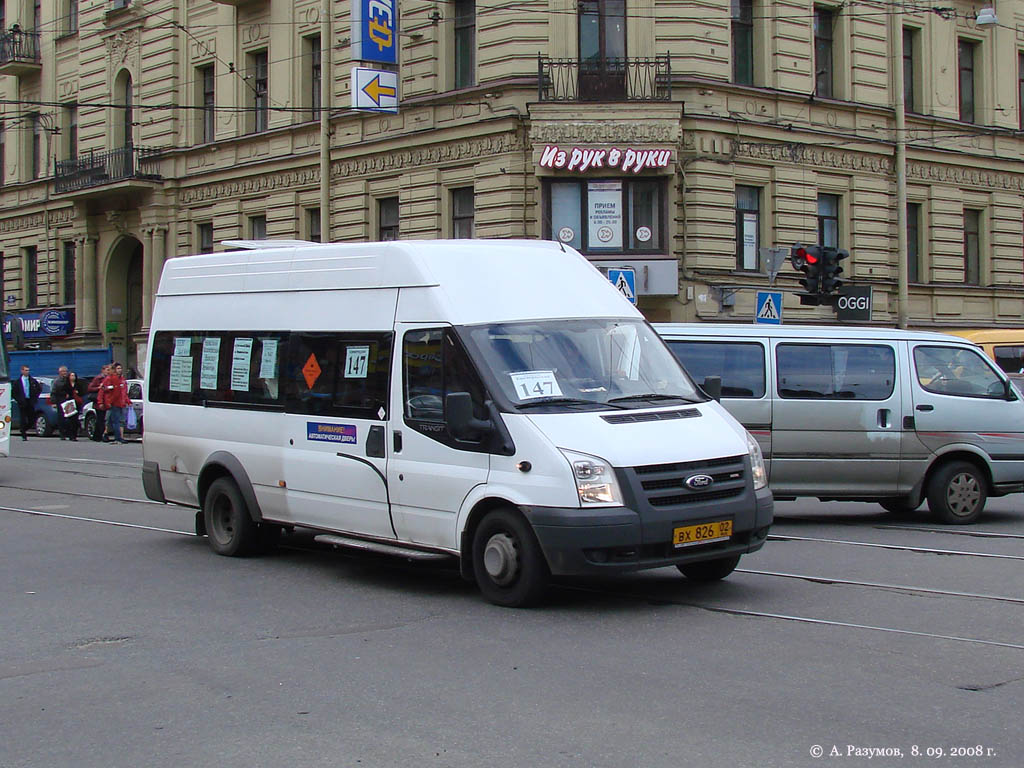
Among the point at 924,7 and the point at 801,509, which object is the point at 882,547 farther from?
the point at 924,7

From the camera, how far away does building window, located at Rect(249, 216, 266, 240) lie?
35.2 metres

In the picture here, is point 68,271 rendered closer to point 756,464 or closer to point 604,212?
point 604,212

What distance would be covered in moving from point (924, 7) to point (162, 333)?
26147mm

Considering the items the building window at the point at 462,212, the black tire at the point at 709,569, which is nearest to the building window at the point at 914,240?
the building window at the point at 462,212

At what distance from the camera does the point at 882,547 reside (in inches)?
432

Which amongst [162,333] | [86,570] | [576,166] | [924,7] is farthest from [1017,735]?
[924,7]

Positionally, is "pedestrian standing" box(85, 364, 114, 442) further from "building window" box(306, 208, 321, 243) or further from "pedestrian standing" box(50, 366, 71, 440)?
"building window" box(306, 208, 321, 243)

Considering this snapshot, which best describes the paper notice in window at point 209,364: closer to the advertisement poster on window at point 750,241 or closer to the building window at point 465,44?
the building window at point 465,44

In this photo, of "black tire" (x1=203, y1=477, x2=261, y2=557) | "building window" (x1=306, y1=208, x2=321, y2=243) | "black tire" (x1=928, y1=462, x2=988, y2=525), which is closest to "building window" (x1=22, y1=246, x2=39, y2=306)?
"building window" (x1=306, y1=208, x2=321, y2=243)

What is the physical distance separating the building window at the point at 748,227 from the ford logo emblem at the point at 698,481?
21.0m

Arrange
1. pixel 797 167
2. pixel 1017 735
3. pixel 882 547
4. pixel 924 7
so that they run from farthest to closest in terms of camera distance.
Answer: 1. pixel 924 7
2. pixel 797 167
3. pixel 882 547
4. pixel 1017 735

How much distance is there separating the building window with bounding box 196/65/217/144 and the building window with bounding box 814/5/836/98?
55.3 ft

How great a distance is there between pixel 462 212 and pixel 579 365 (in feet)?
70.3

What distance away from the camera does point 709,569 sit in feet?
29.3
